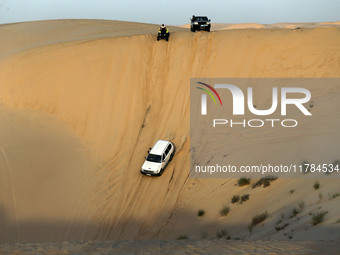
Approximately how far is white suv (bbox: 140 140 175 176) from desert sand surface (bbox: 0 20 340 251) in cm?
41

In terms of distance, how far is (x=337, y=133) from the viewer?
1677 centimetres

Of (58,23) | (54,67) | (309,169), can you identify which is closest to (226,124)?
(309,169)

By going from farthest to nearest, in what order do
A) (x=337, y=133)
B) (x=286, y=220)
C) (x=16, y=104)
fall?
(x=16, y=104)
(x=337, y=133)
(x=286, y=220)

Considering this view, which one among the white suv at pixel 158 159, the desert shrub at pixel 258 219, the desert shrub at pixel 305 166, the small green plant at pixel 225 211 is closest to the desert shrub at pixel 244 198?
the small green plant at pixel 225 211

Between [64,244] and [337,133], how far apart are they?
12.2 meters

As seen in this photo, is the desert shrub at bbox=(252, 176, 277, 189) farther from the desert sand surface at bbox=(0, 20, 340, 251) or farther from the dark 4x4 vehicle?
the dark 4x4 vehicle

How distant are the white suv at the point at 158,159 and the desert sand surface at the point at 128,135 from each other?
41cm

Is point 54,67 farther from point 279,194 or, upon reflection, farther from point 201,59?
point 279,194

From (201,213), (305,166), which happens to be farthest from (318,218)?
(305,166)

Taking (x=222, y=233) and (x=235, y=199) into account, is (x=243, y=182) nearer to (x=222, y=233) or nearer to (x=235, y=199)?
(x=235, y=199)

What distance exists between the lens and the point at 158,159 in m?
17.0

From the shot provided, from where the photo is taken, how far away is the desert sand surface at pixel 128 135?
1322cm

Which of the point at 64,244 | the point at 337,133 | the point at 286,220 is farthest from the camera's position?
the point at 337,133

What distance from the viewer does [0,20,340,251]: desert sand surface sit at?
13.2m
